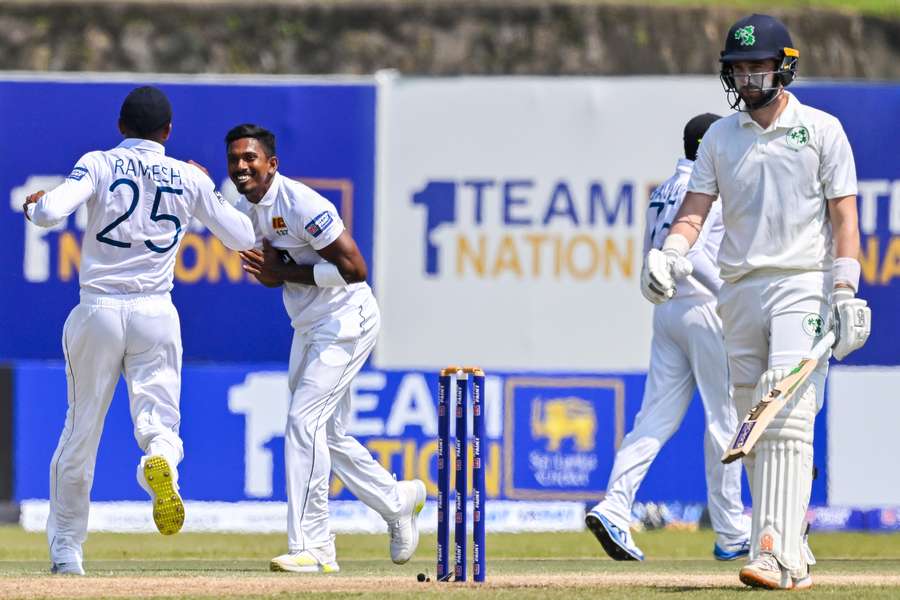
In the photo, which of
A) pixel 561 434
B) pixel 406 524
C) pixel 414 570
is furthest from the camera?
pixel 561 434

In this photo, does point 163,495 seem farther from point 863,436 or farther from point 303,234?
point 863,436

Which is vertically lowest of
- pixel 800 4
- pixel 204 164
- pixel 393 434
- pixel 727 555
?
pixel 727 555

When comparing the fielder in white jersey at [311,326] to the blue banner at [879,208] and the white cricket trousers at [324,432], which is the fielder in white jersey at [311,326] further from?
the blue banner at [879,208]

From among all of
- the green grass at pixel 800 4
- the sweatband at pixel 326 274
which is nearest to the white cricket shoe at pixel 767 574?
the sweatband at pixel 326 274

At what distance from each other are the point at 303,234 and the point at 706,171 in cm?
202

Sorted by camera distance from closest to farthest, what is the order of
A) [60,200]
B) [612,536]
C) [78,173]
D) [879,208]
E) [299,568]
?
[60,200] < [78,173] < [299,568] < [612,536] < [879,208]

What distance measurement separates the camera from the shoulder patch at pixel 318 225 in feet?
27.2

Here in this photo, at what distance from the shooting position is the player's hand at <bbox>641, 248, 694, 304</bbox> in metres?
6.84

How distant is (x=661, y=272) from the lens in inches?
269

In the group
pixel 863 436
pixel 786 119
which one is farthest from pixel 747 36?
pixel 863 436

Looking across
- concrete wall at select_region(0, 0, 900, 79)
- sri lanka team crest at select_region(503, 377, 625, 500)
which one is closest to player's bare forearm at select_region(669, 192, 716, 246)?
sri lanka team crest at select_region(503, 377, 625, 500)

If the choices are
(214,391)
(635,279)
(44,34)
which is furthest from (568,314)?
(44,34)

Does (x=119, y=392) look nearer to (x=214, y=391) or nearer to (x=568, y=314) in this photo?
(x=214, y=391)

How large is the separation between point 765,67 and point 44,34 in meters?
8.38
